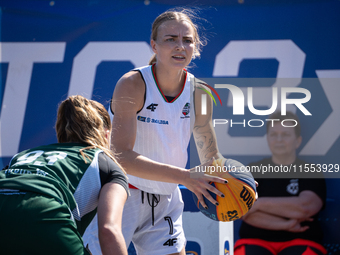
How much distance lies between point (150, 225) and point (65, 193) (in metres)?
1.22

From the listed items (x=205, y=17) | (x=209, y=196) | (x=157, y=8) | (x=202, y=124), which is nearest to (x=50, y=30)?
(x=157, y=8)

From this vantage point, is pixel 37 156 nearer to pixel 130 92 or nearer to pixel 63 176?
pixel 63 176

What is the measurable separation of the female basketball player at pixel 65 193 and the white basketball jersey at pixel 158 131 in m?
0.74

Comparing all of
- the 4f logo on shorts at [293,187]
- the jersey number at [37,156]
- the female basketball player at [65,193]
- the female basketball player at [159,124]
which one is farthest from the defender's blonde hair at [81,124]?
the 4f logo on shorts at [293,187]

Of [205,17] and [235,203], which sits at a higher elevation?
[205,17]

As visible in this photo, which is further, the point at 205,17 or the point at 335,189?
the point at 205,17

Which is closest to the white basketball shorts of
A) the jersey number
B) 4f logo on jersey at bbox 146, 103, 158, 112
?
4f logo on jersey at bbox 146, 103, 158, 112

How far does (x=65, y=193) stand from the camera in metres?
1.61

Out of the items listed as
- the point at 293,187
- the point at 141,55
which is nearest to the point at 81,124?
the point at 141,55

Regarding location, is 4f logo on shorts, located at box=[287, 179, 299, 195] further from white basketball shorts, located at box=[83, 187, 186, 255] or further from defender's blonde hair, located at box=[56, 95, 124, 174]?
defender's blonde hair, located at box=[56, 95, 124, 174]

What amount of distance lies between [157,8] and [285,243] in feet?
9.96

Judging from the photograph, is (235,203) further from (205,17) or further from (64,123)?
(205,17)

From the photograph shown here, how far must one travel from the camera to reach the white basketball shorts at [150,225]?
2.62 meters

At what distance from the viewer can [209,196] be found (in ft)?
7.45
